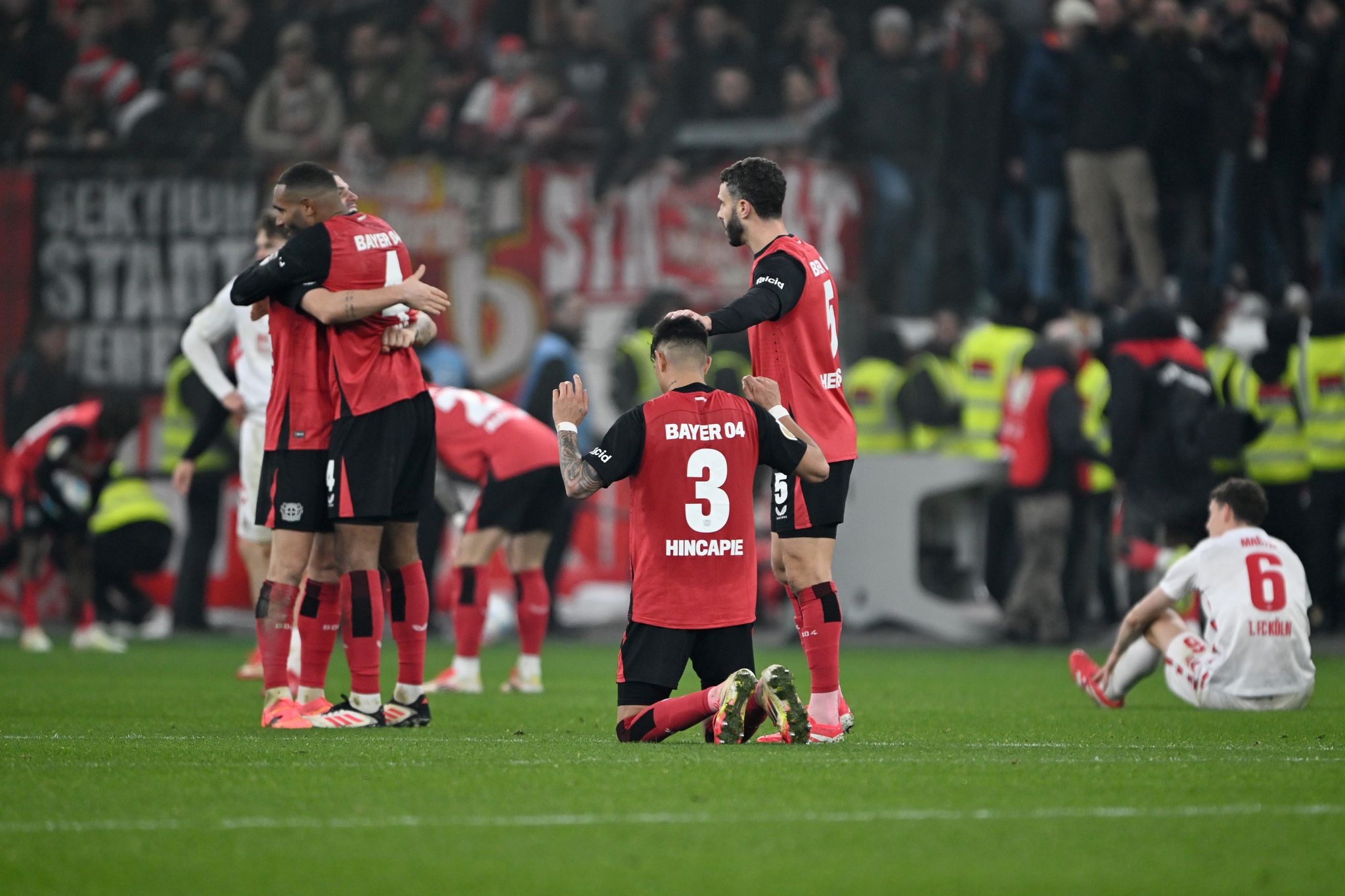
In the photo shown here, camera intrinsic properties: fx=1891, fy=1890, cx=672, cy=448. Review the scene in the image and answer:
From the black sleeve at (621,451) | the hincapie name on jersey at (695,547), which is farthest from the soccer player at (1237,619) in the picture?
the black sleeve at (621,451)

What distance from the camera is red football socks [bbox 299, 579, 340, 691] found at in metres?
7.43

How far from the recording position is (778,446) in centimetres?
639

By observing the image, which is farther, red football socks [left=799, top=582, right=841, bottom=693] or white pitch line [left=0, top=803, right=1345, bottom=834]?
red football socks [left=799, top=582, right=841, bottom=693]

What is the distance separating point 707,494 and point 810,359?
758mm

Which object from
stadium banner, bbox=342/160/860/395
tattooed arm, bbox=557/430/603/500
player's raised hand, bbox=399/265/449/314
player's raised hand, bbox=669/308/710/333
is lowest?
tattooed arm, bbox=557/430/603/500

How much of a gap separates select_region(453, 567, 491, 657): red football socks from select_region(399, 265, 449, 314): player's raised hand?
2892 millimetres

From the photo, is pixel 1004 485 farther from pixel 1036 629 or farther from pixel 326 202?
pixel 326 202

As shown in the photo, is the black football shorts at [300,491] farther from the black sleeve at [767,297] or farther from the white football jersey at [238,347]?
the white football jersey at [238,347]

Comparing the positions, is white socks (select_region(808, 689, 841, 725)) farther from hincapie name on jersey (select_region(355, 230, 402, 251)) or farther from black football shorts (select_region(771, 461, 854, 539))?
hincapie name on jersey (select_region(355, 230, 402, 251))

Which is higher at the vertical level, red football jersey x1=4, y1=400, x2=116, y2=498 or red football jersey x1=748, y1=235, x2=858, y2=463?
red football jersey x1=748, y1=235, x2=858, y2=463

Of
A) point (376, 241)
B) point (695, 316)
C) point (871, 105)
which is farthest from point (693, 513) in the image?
point (871, 105)

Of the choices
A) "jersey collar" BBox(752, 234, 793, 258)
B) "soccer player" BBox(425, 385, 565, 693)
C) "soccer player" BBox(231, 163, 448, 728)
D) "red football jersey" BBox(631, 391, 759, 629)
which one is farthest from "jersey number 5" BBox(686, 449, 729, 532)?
"soccer player" BBox(425, 385, 565, 693)

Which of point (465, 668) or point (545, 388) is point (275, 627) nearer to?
point (465, 668)

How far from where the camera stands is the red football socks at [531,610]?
9875 mm
